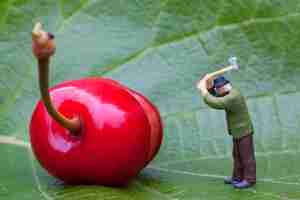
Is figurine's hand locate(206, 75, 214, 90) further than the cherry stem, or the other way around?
figurine's hand locate(206, 75, 214, 90)

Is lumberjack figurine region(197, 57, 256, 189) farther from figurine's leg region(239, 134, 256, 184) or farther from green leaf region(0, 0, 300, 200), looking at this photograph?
green leaf region(0, 0, 300, 200)

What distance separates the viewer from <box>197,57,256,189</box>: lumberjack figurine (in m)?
1.71

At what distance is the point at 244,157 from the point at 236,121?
2.7 inches

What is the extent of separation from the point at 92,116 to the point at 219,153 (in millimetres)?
340

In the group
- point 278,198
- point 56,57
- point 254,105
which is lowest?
point 278,198

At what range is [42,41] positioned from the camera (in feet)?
4.36

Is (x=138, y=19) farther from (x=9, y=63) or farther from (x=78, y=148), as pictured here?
(x=78, y=148)

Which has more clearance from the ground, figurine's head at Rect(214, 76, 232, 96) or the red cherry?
figurine's head at Rect(214, 76, 232, 96)

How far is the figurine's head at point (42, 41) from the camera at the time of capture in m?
1.32

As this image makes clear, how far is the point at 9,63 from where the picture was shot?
6.70 feet

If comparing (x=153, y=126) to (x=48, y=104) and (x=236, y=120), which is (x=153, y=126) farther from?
(x=48, y=104)

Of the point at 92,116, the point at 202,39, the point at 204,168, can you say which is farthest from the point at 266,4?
the point at 92,116

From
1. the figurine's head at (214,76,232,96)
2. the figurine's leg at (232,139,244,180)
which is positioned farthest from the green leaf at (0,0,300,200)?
the figurine's head at (214,76,232,96)

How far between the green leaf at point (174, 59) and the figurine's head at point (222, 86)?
18 centimetres
